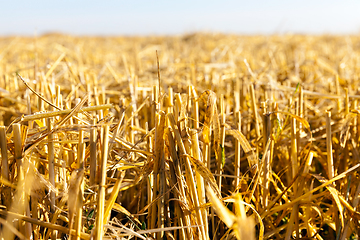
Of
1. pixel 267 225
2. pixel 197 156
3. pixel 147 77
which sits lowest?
pixel 267 225

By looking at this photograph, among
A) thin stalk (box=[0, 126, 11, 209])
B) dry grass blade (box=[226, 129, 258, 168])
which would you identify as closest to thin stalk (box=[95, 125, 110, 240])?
thin stalk (box=[0, 126, 11, 209])

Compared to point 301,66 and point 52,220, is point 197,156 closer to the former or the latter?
point 52,220

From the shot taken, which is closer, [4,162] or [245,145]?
[4,162]

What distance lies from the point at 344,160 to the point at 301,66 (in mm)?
1307

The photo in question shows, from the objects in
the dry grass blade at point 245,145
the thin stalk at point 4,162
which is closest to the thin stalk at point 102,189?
the thin stalk at point 4,162

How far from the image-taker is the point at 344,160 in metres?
0.97

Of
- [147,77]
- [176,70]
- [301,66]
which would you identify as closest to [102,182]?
[147,77]

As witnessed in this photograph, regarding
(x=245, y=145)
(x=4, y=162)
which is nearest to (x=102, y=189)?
(x=4, y=162)

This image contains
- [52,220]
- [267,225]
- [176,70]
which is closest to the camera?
[52,220]

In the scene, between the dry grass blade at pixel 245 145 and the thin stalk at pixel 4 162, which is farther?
the dry grass blade at pixel 245 145

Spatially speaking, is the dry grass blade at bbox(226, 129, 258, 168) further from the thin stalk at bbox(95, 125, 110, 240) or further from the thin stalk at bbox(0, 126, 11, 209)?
the thin stalk at bbox(0, 126, 11, 209)

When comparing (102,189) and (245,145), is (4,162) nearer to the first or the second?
(102,189)

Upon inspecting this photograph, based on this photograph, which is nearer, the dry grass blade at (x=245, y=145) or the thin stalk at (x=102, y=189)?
A: the thin stalk at (x=102, y=189)

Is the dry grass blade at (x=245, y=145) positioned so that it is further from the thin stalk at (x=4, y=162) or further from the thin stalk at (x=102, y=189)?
the thin stalk at (x=4, y=162)
